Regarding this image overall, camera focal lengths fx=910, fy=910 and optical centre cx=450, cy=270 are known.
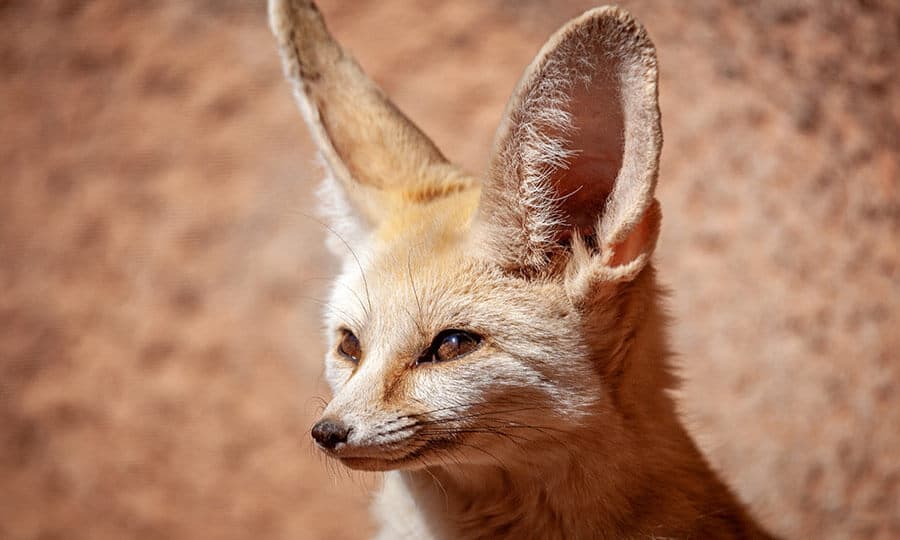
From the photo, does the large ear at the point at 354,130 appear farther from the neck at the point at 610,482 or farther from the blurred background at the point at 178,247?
the blurred background at the point at 178,247

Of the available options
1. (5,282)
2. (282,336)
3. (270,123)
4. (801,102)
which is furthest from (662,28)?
(5,282)

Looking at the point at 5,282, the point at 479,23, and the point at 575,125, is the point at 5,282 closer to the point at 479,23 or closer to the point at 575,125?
the point at 479,23

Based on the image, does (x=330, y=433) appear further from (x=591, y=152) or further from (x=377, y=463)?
(x=591, y=152)

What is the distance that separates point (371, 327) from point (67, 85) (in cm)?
294

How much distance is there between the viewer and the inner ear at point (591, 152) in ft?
6.79

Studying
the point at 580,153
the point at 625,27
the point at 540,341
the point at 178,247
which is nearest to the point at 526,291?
the point at 540,341

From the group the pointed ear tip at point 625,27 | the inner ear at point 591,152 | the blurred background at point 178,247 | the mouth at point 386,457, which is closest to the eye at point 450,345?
the mouth at point 386,457

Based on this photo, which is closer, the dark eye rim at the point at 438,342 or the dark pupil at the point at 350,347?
the dark eye rim at the point at 438,342

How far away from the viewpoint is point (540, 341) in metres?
2.14

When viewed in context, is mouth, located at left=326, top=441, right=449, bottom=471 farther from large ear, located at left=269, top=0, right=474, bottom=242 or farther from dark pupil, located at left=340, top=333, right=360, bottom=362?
large ear, located at left=269, top=0, right=474, bottom=242

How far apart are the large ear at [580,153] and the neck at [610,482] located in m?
0.22

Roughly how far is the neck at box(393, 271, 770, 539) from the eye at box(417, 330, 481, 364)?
1.01 ft

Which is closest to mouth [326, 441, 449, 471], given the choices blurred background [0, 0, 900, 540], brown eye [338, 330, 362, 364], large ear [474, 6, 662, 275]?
brown eye [338, 330, 362, 364]

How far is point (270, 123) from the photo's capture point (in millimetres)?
4484
